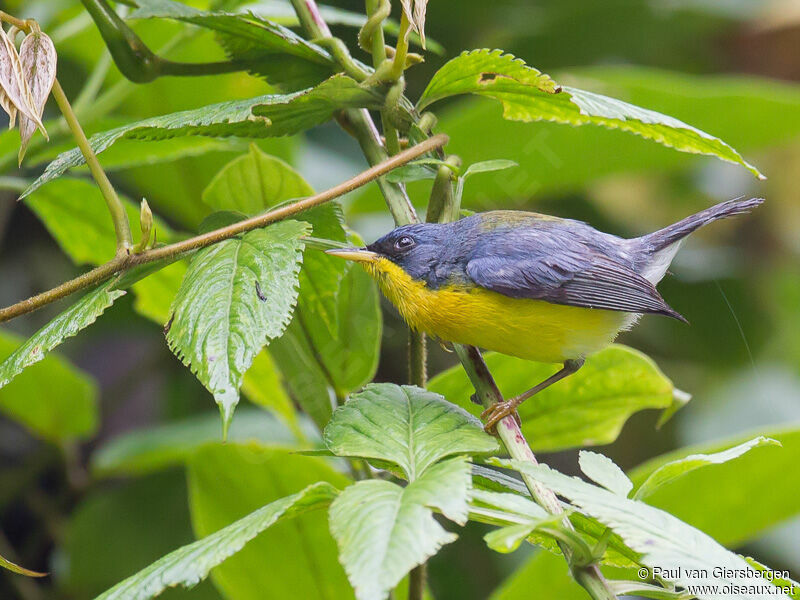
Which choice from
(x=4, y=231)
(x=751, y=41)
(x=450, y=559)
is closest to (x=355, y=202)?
(x=450, y=559)

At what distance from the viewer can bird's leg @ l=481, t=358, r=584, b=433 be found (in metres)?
0.75

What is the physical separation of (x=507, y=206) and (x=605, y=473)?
171 centimetres

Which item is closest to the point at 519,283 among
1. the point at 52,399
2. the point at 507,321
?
the point at 507,321

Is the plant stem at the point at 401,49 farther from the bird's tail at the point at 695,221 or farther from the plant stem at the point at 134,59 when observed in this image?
the bird's tail at the point at 695,221

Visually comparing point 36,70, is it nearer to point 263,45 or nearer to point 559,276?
point 263,45

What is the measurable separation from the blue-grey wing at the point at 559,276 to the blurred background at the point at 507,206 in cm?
30

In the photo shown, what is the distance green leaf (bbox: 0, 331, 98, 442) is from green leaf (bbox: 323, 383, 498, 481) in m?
1.06

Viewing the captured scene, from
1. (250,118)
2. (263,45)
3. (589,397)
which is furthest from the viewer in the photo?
(589,397)

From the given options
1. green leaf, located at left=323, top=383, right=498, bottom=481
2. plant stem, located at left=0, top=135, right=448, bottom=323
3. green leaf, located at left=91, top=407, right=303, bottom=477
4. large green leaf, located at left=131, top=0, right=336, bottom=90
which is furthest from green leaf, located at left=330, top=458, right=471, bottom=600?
green leaf, located at left=91, top=407, right=303, bottom=477

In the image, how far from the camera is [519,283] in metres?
1.06

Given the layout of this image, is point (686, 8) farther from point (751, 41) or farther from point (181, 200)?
point (181, 200)

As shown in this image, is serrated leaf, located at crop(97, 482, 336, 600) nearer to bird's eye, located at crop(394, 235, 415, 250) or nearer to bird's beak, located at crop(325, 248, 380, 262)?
bird's beak, located at crop(325, 248, 380, 262)

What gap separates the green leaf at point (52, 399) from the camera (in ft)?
5.46

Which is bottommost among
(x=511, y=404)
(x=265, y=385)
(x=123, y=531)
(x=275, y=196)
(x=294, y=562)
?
(x=123, y=531)
